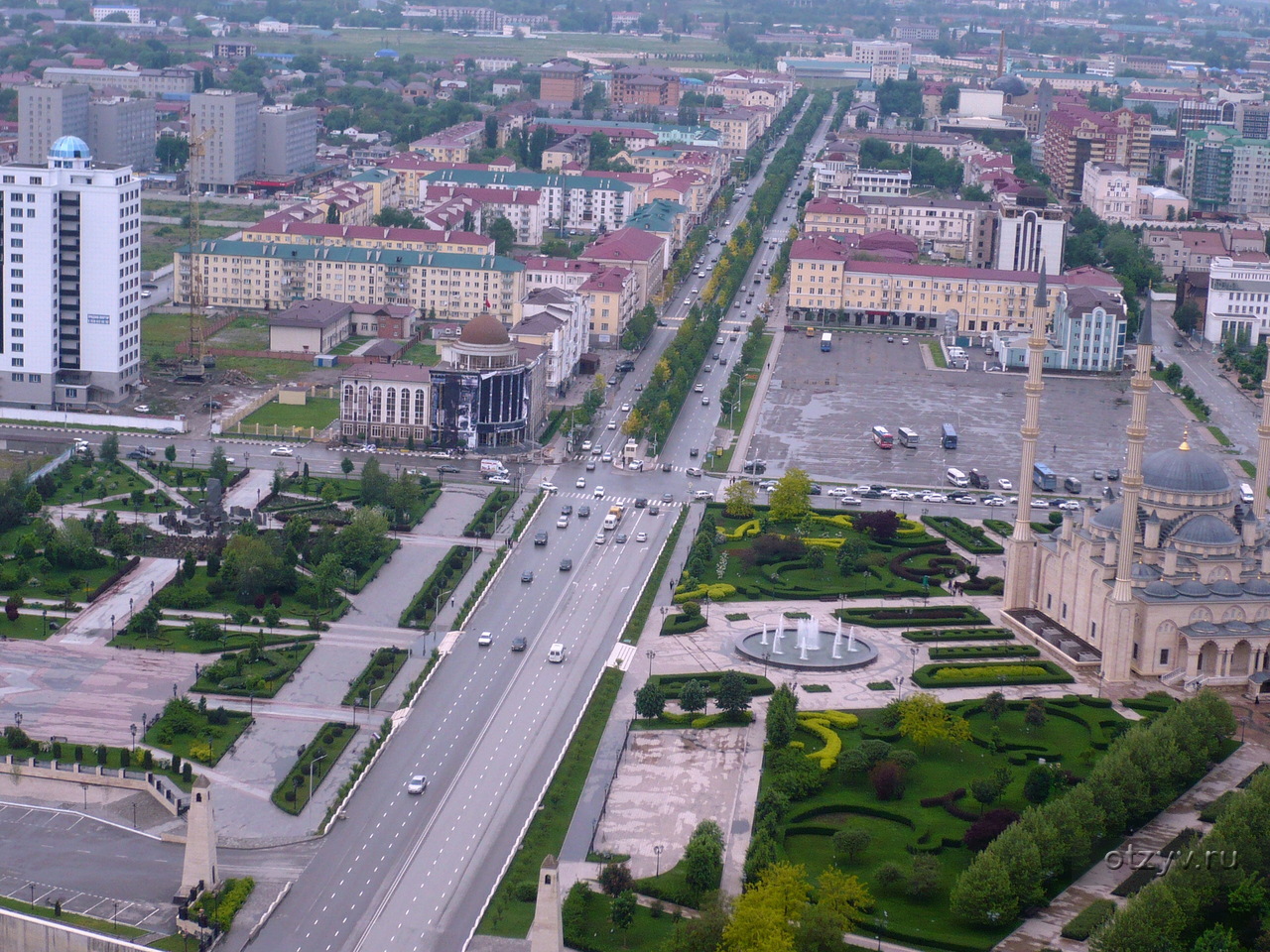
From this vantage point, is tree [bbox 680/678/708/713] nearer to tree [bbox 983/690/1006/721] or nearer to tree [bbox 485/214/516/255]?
tree [bbox 983/690/1006/721]

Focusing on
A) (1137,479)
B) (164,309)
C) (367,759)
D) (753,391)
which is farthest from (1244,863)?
(164,309)

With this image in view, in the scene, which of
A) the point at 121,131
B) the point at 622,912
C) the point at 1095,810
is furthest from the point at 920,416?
the point at 121,131

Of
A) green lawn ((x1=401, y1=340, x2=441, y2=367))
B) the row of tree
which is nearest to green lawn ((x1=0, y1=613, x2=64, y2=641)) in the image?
the row of tree

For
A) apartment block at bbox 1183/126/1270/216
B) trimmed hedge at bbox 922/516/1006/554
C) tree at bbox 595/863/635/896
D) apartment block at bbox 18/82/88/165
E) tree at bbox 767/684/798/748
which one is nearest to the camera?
tree at bbox 595/863/635/896

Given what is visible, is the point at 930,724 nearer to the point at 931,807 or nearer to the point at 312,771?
the point at 931,807

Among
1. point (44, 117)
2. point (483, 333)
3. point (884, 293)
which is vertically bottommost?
point (884, 293)

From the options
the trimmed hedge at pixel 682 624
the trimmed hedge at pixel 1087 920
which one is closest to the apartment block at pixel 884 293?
the trimmed hedge at pixel 682 624

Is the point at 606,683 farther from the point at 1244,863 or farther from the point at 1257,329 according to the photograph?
the point at 1257,329
